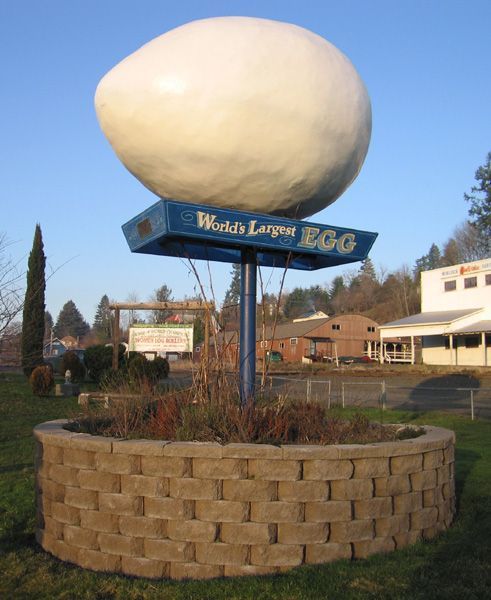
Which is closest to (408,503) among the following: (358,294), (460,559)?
(460,559)

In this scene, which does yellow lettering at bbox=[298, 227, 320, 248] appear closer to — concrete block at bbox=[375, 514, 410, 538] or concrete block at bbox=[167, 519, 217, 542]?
concrete block at bbox=[375, 514, 410, 538]

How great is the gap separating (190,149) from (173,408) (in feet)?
8.61

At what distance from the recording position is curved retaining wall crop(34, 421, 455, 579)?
5.07 metres

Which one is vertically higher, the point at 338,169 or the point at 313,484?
the point at 338,169

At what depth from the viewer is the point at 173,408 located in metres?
6.56

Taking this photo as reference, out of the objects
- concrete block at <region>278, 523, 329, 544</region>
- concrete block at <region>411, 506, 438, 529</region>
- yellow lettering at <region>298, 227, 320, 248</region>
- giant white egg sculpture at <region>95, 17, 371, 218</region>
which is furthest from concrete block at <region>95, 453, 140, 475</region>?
yellow lettering at <region>298, 227, 320, 248</region>

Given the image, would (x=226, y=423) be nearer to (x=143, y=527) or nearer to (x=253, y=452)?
(x=253, y=452)

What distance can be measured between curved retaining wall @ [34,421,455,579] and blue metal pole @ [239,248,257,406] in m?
2.08

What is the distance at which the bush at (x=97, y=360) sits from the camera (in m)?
23.4

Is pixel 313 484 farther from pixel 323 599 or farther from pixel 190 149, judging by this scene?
pixel 190 149

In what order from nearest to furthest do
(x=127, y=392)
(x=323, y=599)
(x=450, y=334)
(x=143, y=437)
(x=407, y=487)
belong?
1. (x=323, y=599)
2. (x=407, y=487)
3. (x=143, y=437)
4. (x=127, y=392)
5. (x=450, y=334)

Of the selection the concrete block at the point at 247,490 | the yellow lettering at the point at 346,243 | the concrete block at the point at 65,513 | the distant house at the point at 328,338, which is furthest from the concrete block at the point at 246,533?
the distant house at the point at 328,338

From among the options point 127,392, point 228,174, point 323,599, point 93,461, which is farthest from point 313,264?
point 323,599

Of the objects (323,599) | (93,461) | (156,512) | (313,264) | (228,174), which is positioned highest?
(228,174)
